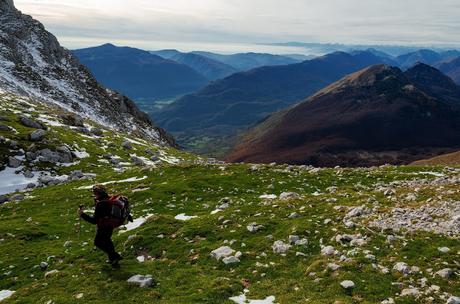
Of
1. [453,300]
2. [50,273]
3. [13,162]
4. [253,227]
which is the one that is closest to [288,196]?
[253,227]

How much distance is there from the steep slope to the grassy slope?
8361cm

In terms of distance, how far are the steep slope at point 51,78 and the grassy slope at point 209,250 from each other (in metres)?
83.6

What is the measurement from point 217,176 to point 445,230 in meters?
21.9

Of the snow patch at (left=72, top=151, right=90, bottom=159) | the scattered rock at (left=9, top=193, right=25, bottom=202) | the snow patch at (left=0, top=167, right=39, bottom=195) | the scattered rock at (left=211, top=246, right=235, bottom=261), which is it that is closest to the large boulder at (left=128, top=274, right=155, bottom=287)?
the scattered rock at (left=211, top=246, right=235, bottom=261)

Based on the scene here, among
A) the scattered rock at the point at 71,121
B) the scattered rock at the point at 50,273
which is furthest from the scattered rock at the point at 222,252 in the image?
the scattered rock at the point at 71,121

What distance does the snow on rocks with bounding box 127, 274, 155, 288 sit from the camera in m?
17.1

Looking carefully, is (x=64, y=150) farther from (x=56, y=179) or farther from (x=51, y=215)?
(x=51, y=215)

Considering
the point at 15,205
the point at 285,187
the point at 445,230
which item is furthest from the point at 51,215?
the point at 445,230

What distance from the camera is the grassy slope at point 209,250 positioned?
15852 millimetres

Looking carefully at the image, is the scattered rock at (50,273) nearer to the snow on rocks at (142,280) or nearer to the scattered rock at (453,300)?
the snow on rocks at (142,280)

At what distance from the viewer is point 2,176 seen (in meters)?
47.9

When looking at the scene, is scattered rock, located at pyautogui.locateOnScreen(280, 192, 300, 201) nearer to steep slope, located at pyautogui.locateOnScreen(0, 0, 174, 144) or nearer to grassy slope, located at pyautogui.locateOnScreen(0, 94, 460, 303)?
grassy slope, located at pyautogui.locateOnScreen(0, 94, 460, 303)

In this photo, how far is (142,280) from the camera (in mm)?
17484

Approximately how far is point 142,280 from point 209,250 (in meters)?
3.86
